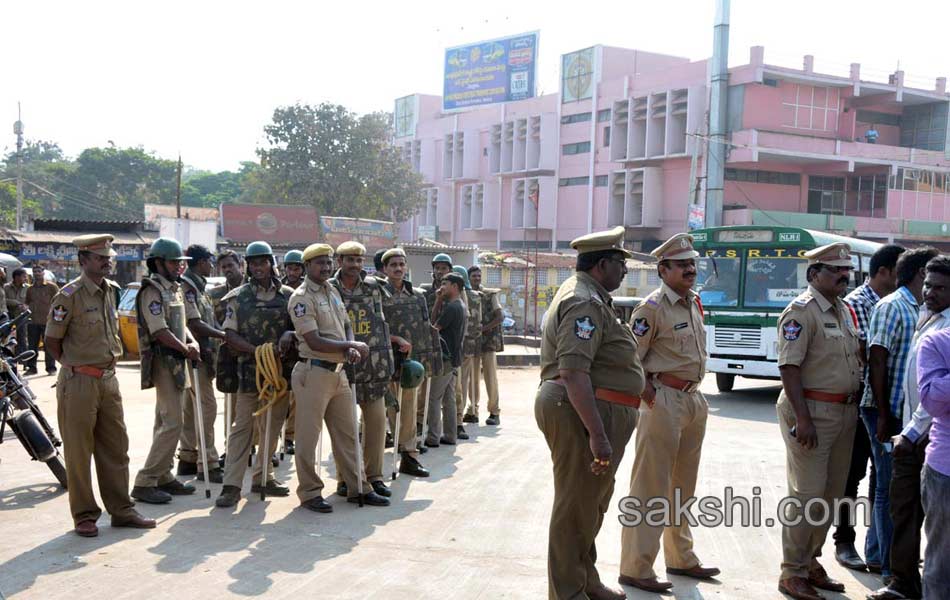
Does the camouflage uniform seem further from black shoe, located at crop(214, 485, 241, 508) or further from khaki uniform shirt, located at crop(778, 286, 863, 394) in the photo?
khaki uniform shirt, located at crop(778, 286, 863, 394)

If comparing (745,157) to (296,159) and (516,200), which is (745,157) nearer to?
(516,200)

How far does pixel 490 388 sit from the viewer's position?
11.6 metres

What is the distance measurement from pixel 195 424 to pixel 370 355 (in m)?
1.87

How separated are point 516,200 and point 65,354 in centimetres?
4856

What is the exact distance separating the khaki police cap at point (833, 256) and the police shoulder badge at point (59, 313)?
15.5ft

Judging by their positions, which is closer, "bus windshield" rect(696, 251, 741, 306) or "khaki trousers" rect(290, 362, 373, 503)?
"khaki trousers" rect(290, 362, 373, 503)

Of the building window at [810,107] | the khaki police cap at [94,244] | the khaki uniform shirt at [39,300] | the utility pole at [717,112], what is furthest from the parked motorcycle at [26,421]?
the building window at [810,107]

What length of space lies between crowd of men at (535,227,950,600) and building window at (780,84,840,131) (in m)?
36.8

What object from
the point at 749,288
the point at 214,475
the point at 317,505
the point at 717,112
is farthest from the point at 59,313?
the point at 717,112

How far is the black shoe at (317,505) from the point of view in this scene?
22.0 ft

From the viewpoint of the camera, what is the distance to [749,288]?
14578 mm

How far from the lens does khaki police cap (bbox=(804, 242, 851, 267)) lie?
521 cm

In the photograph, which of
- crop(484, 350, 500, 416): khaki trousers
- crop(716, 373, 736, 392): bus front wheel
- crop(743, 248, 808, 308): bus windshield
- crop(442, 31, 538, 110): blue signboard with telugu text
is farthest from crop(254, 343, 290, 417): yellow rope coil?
crop(442, 31, 538, 110): blue signboard with telugu text

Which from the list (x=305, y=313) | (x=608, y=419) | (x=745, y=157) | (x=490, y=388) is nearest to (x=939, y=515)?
(x=608, y=419)
